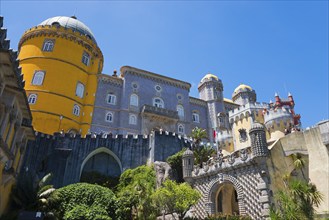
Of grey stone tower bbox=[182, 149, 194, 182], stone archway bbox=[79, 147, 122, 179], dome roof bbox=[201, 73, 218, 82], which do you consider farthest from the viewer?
dome roof bbox=[201, 73, 218, 82]

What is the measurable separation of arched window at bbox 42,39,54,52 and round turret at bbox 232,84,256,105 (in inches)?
1313

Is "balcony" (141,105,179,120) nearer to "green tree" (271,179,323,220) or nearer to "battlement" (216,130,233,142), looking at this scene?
"battlement" (216,130,233,142)

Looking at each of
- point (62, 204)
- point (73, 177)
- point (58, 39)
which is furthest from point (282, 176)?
point (58, 39)

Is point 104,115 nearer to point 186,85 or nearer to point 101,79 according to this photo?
point 101,79

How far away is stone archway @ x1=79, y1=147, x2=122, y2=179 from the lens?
92.1ft

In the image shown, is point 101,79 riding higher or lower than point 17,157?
higher

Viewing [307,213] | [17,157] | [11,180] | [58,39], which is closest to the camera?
[307,213]

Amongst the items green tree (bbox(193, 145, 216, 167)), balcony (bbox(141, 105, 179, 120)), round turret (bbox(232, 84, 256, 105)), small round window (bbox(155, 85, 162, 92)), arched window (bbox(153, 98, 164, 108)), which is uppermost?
round turret (bbox(232, 84, 256, 105))

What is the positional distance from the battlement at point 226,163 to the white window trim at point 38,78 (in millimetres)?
23753

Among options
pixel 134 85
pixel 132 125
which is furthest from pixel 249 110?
pixel 134 85

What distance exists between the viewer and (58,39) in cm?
3869

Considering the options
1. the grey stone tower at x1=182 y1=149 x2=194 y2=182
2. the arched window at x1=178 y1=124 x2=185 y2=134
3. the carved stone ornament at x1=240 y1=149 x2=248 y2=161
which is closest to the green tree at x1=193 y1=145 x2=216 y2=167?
the grey stone tower at x1=182 y1=149 x2=194 y2=182

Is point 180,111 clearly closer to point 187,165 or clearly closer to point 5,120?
point 187,165

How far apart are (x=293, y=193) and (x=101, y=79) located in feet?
102
